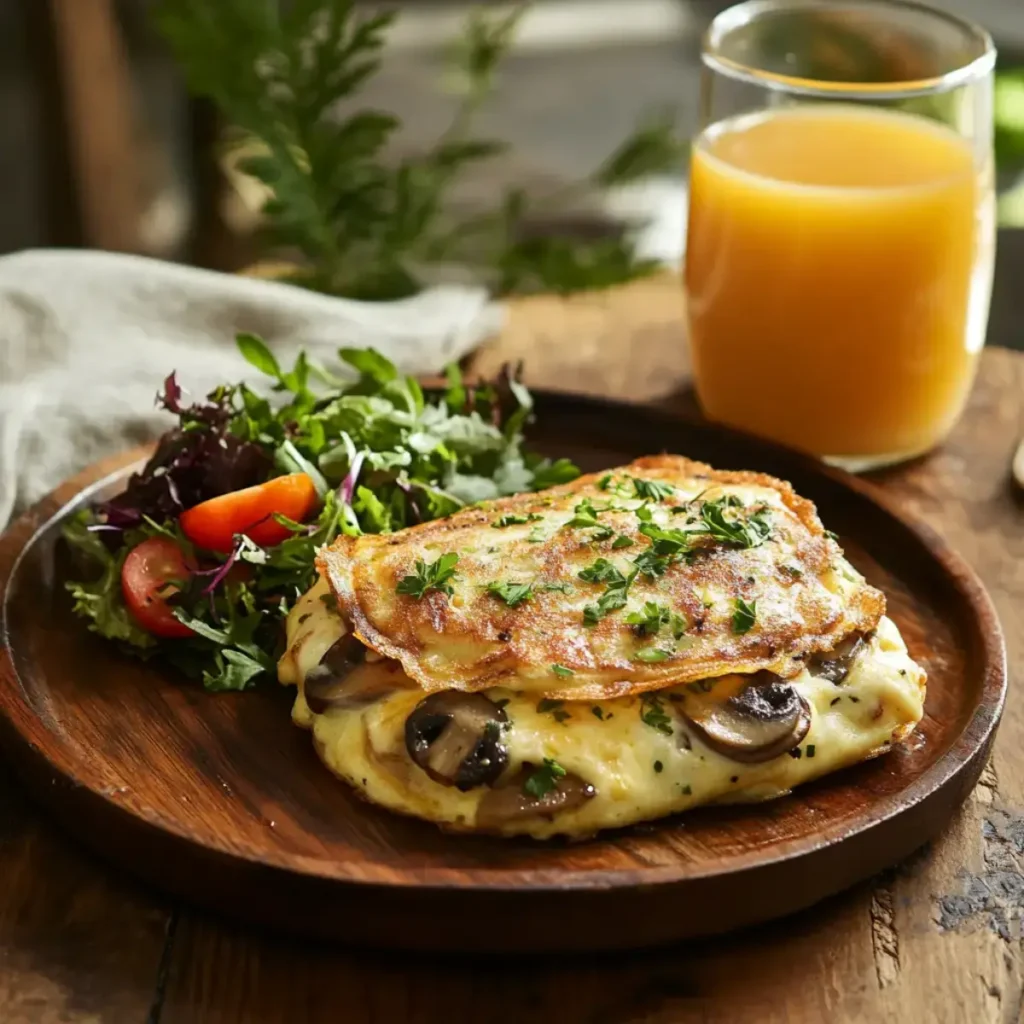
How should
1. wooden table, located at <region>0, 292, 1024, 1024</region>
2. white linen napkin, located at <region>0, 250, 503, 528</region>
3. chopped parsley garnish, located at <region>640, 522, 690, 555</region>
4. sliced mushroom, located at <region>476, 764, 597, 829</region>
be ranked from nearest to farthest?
wooden table, located at <region>0, 292, 1024, 1024</region>
sliced mushroom, located at <region>476, 764, 597, 829</region>
chopped parsley garnish, located at <region>640, 522, 690, 555</region>
white linen napkin, located at <region>0, 250, 503, 528</region>

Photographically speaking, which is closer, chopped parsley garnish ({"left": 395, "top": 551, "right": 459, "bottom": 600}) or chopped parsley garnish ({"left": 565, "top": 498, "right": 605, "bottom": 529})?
chopped parsley garnish ({"left": 395, "top": 551, "right": 459, "bottom": 600})

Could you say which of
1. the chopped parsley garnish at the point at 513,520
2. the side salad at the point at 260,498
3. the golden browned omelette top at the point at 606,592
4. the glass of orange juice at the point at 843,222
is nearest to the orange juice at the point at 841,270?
the glass of orange juice at the point at 843,222

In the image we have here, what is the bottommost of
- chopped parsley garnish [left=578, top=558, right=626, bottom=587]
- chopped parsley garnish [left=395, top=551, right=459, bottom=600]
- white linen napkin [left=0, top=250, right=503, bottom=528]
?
white linen napkin [left=0, top=250, right=503, bottom=528]

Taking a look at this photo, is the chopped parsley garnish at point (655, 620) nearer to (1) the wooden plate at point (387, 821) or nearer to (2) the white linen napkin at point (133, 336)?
(1) the wooden plate at point (387, 821)

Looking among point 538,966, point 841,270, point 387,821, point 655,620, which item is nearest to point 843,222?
point 841,270

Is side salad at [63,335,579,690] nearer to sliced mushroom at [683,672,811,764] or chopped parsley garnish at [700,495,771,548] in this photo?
chopped parsley garnish at [700,495,771,548]

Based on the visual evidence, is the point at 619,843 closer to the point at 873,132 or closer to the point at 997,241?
the point at 873,132

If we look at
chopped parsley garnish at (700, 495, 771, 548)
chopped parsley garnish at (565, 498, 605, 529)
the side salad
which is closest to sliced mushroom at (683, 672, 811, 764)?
chopped parsley garnish at (700, 495, 771, 548)
